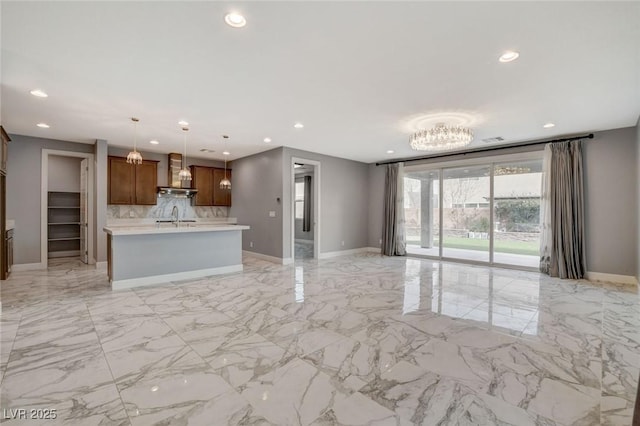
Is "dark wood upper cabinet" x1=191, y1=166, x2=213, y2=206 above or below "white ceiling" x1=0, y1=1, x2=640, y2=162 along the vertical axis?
below

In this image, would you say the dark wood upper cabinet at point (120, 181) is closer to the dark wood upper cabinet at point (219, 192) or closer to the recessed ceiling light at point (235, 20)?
the dark wood upper cabinet at point (219, 192)

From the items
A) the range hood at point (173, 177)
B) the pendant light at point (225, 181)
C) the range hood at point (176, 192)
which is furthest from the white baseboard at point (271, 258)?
the range hood at point (173, 177)

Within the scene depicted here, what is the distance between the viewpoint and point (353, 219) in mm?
→ 8422

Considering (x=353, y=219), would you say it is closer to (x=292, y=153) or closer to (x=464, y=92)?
(x=292, y=153)

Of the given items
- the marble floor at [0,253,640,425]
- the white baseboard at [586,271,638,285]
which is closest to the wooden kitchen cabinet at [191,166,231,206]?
the marble floor at [0,253,640,425]

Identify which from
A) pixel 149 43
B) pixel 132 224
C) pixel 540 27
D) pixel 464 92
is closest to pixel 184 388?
pixel 149 43

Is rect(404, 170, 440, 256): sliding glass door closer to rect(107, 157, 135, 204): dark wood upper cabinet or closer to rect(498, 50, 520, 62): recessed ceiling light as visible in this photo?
rect(498, 50, 520, 62): recessed ceiling light

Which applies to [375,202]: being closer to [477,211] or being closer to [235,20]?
[477,211]

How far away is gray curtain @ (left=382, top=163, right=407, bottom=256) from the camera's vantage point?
7895 millimetres

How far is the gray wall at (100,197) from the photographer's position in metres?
5.99

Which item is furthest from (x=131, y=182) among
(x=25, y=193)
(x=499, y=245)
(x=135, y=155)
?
(x=499, y=245)

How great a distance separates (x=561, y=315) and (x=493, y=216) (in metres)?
3.39

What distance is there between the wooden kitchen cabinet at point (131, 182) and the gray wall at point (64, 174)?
2.14m

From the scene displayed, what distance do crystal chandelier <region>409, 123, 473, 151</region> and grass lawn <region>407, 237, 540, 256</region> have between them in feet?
9.99
